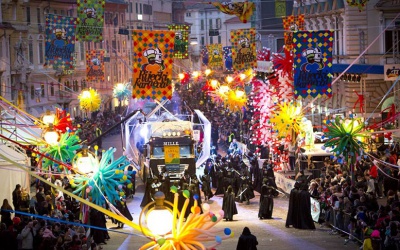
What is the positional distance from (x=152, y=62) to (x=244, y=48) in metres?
17.0

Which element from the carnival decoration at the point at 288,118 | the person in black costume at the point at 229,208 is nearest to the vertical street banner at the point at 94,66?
the carnival decoration at the point at 288,118

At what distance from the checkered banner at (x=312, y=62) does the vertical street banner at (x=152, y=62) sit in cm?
362

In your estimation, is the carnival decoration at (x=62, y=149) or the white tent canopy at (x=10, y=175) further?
the white tent canopy at (x=10, y=175)

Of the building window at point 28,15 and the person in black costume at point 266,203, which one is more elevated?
the building window at point 28,15

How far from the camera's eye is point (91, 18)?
43.1 m

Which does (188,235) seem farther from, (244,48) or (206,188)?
(244,48)

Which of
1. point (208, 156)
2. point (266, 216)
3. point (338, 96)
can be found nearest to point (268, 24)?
point (338, 96)

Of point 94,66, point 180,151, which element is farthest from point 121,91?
point 180,151

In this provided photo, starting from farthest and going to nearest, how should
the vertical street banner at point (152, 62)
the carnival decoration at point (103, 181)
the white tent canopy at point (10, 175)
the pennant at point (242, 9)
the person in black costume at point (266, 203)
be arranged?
1. the pennant at point (242, 9)
2. the person in black costume at point (266, 203)
3. the vertical street banner at point (152, 62)
4. the white tent canopy at point (10, 175)
5. the carnival decoration at point (103, 181)

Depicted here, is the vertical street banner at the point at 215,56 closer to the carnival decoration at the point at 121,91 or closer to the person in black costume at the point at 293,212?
the carnival decoration at the point at 121,91

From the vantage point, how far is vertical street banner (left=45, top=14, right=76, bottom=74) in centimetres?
4381

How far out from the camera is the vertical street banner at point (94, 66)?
202 ft

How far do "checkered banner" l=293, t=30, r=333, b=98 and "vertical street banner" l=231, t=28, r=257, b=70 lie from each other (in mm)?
15161

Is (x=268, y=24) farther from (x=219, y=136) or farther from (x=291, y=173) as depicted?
(x=291, y=173)
